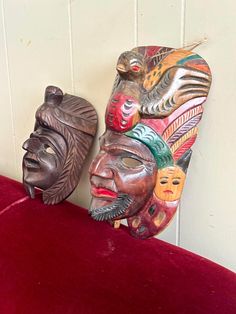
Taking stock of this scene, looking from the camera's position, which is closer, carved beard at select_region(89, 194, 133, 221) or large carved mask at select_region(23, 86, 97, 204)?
carved beard at select_region(89, 194, 133, 221)

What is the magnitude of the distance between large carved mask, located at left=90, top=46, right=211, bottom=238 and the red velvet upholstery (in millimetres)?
51

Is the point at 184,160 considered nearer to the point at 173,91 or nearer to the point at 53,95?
the point at 173,91

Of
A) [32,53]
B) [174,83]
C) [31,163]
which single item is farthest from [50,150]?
[174,83]

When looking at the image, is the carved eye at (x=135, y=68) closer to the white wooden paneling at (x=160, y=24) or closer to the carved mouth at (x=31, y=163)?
the white wooden paneling at (x=160, y=24)

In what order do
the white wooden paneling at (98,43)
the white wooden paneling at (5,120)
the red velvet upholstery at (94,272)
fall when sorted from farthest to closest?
1. the white wooden paneling at (5,120)
2. the white wooden paneling at (98,43)
3. the red velvet upholstery at (94,272)

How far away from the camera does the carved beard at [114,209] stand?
0.45m

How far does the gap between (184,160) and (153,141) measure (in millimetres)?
41

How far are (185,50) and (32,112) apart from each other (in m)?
0.35

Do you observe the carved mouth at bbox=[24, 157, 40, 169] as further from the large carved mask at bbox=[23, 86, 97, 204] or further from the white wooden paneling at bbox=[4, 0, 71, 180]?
the white wooden paneling at bbox=[4, 0, 71, 180]

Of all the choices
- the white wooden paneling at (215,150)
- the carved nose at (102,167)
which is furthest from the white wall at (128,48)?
the carved nose at (102,167)

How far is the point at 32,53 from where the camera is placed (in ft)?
2.20

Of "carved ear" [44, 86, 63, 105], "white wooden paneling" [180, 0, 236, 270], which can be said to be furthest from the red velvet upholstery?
"carved ear" [44, 86, 63, 105]

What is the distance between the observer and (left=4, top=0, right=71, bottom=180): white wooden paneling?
2.03ft

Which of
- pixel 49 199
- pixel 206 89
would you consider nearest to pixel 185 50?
pixel 206 89
